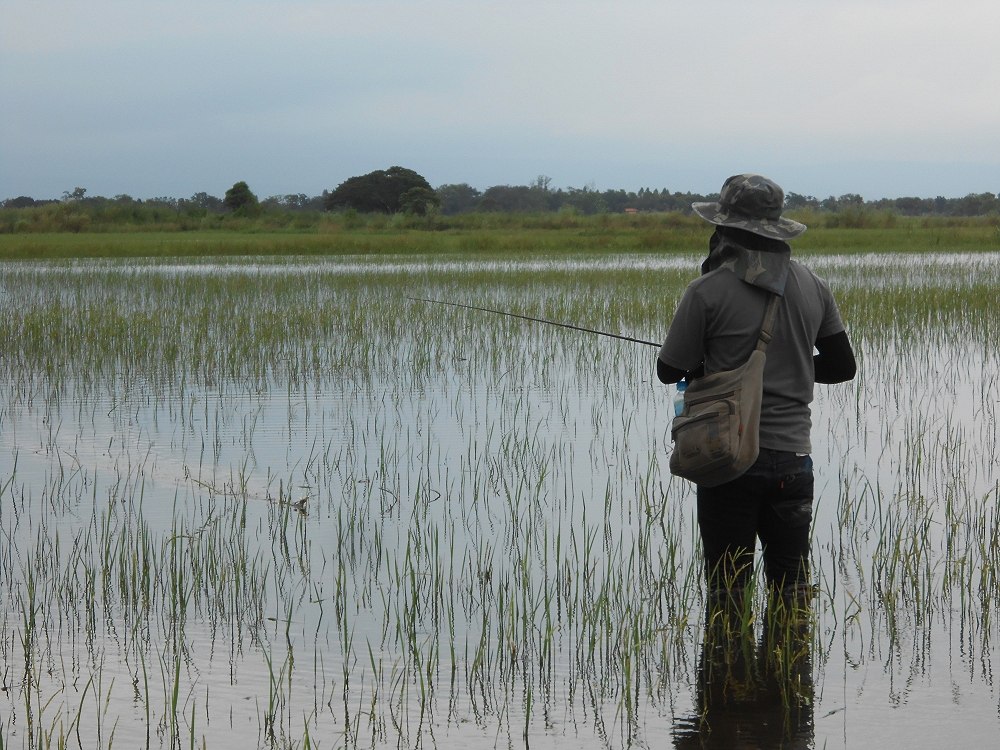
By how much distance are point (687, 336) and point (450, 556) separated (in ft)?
5.30

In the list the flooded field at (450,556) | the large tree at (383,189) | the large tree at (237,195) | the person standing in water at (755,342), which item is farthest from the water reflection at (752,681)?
the large tree at (383,189)

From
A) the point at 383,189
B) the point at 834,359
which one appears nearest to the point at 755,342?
the point at 834,359

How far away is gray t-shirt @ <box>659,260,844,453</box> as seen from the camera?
2914mm

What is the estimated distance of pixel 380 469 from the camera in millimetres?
5648

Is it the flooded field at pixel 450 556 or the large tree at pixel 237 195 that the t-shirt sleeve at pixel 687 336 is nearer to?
the flooded field at pixel 450 556

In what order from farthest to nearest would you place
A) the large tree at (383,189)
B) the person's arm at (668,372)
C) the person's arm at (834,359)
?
the large tree at (383,189)
the person's arm at (834,359)
the person's arm at (668,372)

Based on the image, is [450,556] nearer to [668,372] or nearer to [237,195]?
[668,372]

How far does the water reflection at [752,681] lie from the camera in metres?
2.80

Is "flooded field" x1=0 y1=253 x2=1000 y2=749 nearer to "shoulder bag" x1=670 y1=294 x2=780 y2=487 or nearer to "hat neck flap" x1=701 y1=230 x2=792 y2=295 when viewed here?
"shoulder bag" x1=670 y1=294 x2=780 y2=487

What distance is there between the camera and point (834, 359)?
A: 3.19m

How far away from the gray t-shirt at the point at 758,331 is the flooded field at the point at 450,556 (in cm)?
60

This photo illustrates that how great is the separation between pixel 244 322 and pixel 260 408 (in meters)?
4.41

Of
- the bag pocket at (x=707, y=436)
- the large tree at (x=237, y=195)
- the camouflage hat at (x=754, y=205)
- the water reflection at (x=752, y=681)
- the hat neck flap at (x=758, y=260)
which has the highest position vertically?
the large tree at (x=237, y=195)

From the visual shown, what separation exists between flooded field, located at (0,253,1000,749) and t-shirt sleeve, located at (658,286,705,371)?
0.73m
